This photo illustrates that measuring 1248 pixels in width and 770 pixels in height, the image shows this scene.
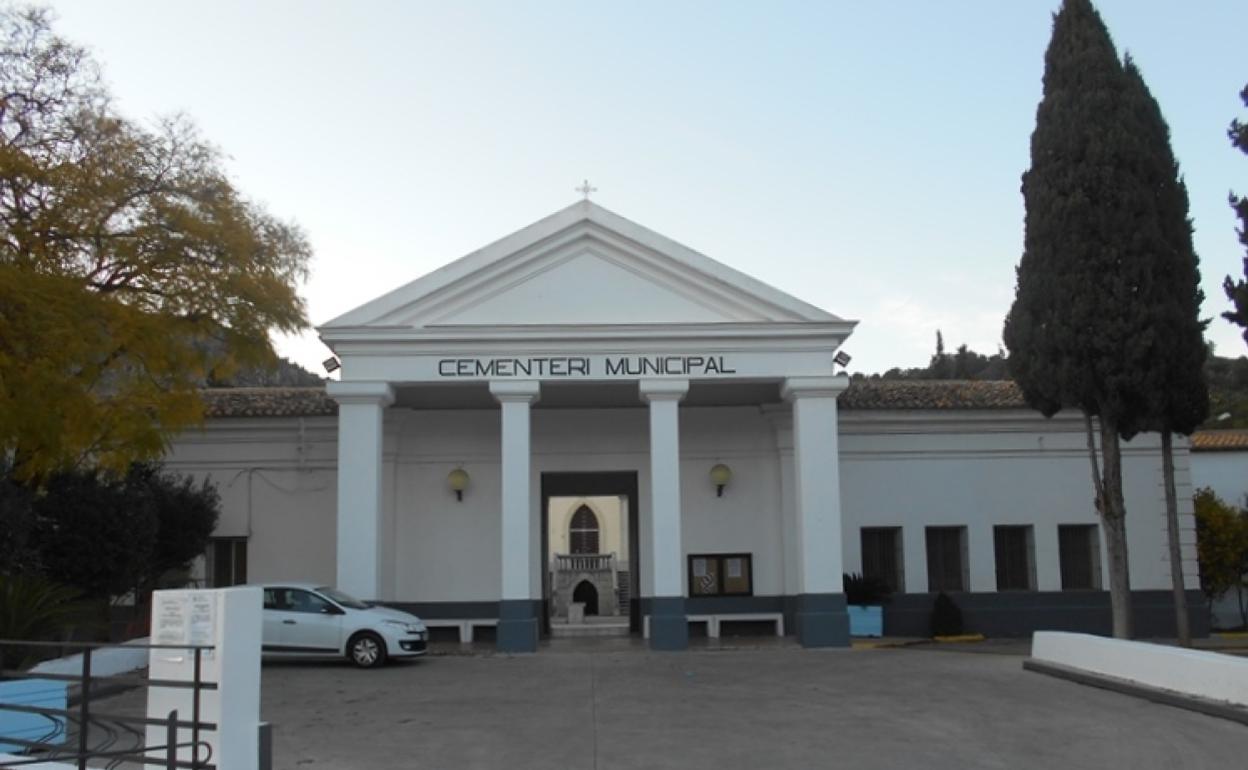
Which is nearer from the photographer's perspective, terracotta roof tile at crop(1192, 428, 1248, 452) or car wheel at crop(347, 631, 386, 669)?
car wheel at crop(347, 631, 386, 669)

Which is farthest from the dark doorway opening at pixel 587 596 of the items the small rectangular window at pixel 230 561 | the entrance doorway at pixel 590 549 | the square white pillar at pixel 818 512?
the square white pillar at pixel 818 512

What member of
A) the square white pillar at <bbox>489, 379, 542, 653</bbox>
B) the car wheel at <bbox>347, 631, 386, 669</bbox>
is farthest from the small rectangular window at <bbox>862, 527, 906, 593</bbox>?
the car wheel at <bbox>347, 631, 386, 669</bbox>

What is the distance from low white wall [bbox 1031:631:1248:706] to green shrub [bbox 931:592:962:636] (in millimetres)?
5326

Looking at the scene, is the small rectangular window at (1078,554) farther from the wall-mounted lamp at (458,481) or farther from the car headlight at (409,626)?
the car headlight at (409,626)

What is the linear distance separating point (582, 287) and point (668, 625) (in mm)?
6041

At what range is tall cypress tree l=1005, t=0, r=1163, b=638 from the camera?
59.9 feet

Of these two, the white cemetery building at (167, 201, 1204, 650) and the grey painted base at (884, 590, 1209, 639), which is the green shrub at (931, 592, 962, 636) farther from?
the white cemetery building at (167, 201, 1204, 650)

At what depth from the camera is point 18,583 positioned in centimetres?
1501

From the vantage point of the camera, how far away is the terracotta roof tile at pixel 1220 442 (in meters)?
27.8

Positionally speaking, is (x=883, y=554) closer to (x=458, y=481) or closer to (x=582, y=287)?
(x=582, y=287)

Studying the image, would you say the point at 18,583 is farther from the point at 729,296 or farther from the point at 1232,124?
the point at 1232,124

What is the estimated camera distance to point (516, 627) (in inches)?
774

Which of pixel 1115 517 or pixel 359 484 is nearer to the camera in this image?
pixel 1115 517

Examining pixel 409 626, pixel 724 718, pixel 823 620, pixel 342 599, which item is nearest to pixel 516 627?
pixel 409 626
